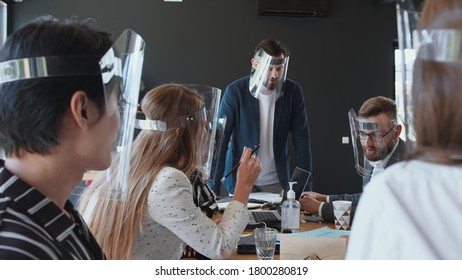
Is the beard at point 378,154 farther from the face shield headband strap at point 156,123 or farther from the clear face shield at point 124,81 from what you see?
the clear face shield at point 124,81

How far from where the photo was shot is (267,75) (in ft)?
9.02

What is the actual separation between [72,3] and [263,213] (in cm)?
397

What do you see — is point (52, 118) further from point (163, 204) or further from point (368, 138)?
point (368, 138)

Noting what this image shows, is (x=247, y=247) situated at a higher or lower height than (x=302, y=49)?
lower

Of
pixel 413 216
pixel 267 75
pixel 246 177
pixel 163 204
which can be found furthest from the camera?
pixel 267 75

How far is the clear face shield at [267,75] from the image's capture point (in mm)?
2675

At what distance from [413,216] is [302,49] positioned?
489cm

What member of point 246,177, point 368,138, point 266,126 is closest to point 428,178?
point 246,177

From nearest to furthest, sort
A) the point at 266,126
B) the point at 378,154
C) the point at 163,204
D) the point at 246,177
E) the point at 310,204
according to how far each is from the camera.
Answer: the point at 163,204 < the point at 246,177 < the point at 378,154 < the point at 310,204 < the point at 266,126

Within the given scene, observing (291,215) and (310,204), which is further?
(310,204)

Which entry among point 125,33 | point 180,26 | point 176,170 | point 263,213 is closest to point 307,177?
point 263,213

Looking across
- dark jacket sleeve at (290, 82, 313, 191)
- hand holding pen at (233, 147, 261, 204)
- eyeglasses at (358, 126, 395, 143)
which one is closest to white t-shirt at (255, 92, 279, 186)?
dark jacket sleeve at (290, 82, 313, 191)

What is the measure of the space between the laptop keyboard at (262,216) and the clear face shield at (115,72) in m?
1.01
